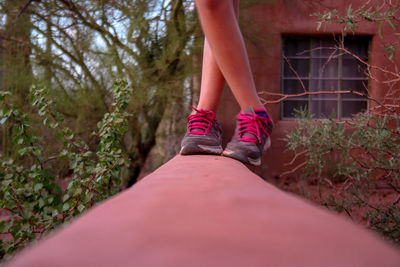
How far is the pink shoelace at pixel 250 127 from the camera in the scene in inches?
53.1

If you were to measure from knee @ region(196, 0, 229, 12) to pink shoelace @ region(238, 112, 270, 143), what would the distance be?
1.30ft

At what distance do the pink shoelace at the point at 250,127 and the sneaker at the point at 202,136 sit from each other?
0.10 metres

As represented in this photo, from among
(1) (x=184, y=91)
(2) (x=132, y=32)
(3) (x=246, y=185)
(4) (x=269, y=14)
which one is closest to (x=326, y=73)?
(4) (x=269, y=14)

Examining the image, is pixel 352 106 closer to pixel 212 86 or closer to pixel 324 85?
pixel 324 85

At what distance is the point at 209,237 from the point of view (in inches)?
14.8

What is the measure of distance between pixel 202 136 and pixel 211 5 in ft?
1.52

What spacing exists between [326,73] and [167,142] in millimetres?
2344

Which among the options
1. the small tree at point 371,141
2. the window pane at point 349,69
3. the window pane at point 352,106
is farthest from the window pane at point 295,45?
the small tree at point 371,141

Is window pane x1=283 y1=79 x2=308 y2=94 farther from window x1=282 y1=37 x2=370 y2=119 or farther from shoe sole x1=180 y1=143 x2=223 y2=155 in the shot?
shoe sole x1=180 y1=143 x2=223 y2=155

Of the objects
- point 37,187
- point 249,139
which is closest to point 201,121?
point 249,139

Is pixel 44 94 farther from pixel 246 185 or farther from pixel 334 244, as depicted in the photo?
pixel 334 244

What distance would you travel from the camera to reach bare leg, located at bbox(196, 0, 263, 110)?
125 centimetres

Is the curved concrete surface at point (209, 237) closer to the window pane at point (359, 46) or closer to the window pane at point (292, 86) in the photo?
the window pane at point (292, 86)

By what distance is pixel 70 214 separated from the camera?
185cm
